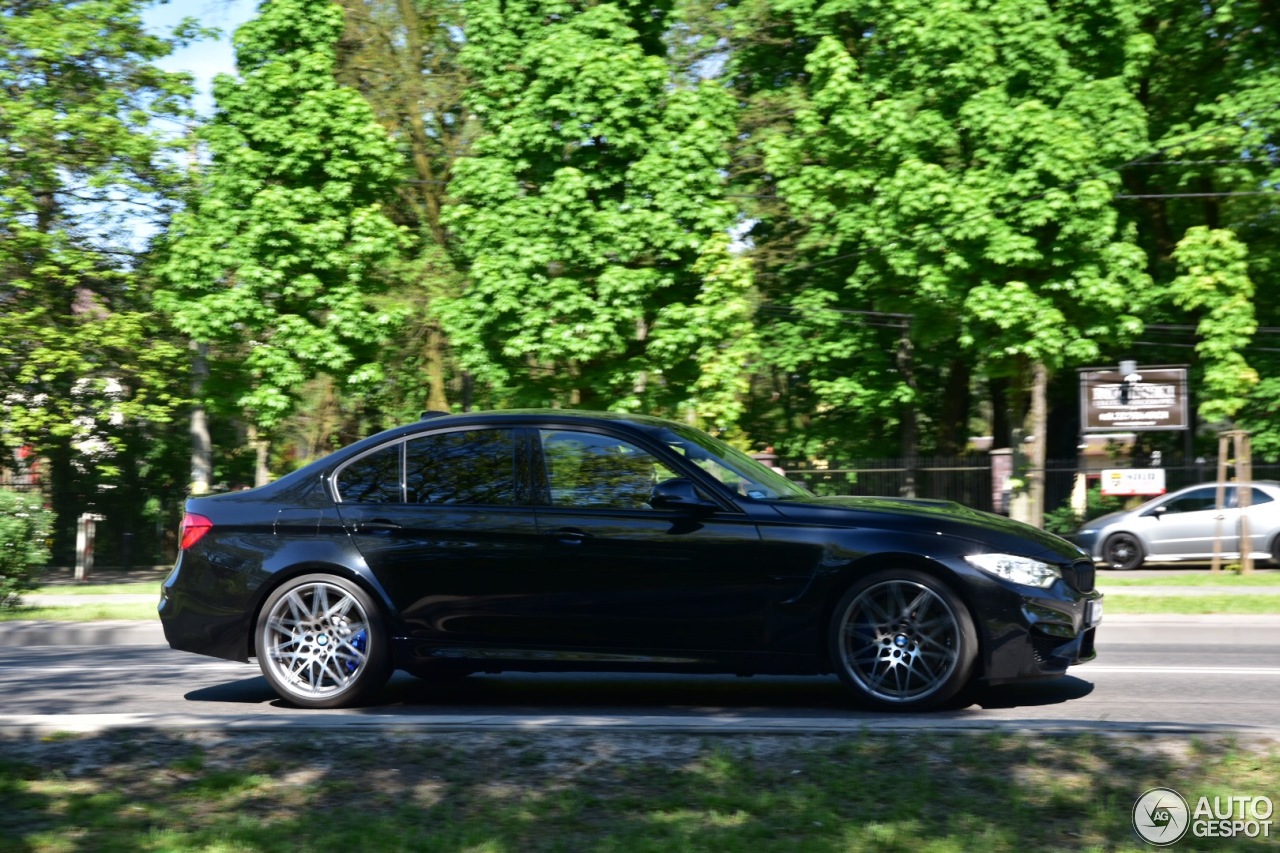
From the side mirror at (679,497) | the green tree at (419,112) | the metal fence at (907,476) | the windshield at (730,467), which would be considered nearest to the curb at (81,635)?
the windshield at (730,467)

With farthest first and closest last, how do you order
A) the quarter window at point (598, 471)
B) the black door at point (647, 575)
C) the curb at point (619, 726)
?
the quarter window at point (598, 471) < the black door at point (647, 575) < the curb at point (619, 726)

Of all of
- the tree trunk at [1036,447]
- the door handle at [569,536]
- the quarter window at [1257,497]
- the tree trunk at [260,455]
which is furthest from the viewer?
the tree trunk at [260,455]

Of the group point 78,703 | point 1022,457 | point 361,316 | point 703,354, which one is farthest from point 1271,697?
point 1022,457

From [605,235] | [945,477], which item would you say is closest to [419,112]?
[605,235]

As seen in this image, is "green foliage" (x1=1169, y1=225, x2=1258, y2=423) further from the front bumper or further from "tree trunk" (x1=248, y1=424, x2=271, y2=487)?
the front bumper

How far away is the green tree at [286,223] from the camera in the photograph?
21672mm

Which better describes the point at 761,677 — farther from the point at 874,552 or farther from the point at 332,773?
the point at 332,773

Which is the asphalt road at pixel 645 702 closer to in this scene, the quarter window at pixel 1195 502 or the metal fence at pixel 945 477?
the quarter window at pixel 1195 502

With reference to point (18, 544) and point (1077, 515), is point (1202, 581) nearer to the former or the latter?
point (1077, 515)

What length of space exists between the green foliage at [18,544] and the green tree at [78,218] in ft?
24.0

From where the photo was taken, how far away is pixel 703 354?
20.9m

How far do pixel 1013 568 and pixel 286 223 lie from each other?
16.8m

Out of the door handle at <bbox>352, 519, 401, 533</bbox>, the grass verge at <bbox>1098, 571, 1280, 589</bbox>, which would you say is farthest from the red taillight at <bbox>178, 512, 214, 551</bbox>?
the grass verge at <bbox>1098, 571, 1280, 589</bbox>

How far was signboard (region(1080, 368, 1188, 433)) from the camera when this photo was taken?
2569 centimetres
